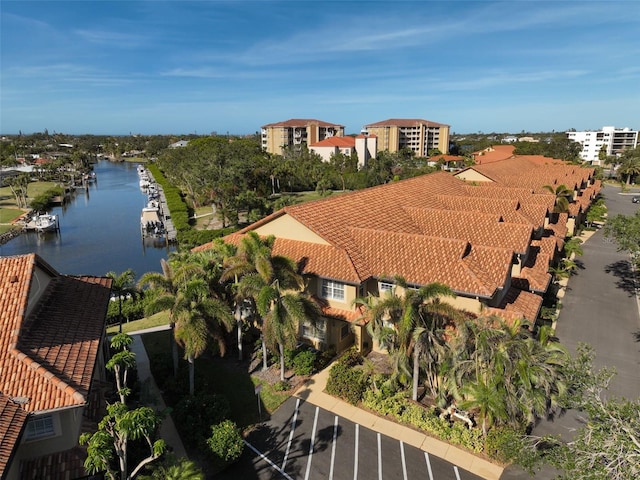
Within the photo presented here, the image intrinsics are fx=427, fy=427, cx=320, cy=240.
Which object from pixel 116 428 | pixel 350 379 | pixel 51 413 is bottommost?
pixel 350 379

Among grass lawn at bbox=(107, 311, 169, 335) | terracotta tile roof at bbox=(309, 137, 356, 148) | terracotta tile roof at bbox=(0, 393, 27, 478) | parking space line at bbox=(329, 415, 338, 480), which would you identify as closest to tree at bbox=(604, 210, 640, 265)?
parking space line at bbox=(329, 415, 338, 480)

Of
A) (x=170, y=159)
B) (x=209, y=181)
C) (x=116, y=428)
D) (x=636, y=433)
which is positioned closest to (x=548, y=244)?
(x=636, y=433)

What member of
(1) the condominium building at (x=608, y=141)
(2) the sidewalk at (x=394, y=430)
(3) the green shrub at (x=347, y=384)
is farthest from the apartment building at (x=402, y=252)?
(1) the condominium building at (x=608, y=141)

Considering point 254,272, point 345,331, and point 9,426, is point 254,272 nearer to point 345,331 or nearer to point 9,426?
point 345,331

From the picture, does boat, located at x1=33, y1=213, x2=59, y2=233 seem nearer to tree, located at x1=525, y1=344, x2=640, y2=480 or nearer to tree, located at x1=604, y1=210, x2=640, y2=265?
tree, located at x1=604, y1=210, x2=640, y2=265

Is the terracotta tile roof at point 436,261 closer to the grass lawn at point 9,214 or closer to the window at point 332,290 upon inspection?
the window at point 332,290

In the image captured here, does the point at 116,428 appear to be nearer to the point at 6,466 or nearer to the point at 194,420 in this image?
the point at 6,466
